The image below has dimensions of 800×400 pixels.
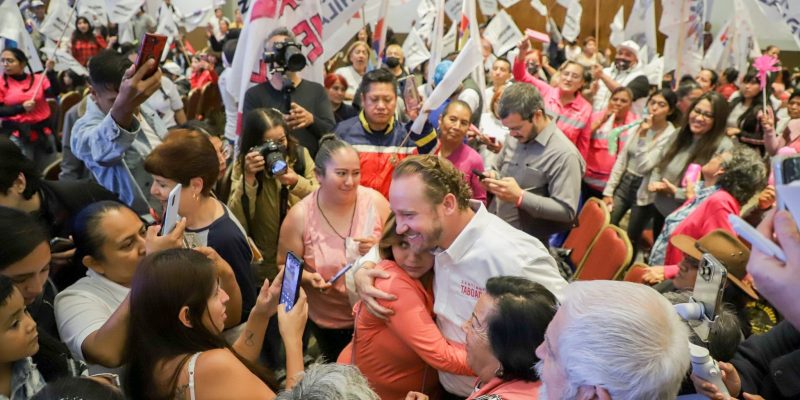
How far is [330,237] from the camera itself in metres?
2.84

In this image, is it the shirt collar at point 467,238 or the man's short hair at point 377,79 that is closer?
the shirt collar at point 467,238

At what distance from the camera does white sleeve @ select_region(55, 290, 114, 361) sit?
6.55 feet

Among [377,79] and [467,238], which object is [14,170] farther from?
[377,79]

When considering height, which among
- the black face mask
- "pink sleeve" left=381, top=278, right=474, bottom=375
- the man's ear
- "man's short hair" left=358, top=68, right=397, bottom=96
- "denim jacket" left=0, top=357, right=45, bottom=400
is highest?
"man's short hair" left=358, top=68, right=397, bottom=96

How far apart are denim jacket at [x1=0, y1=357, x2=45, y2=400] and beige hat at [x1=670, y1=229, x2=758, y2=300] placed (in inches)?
95.6

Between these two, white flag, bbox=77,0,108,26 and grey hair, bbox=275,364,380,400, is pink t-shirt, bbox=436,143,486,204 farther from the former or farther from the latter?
white flag, bbox=77,0,108,26

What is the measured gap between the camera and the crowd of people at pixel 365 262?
1375mm

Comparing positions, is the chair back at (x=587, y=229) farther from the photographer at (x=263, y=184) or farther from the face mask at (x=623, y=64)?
the face mask at (x=623, y=64)

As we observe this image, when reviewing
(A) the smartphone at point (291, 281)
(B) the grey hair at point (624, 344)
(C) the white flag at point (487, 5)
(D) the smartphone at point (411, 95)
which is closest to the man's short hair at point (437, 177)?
(A) the smartphone at point (291, 281)

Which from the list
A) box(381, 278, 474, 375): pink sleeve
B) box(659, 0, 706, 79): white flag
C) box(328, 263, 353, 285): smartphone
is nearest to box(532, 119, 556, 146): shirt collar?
box(328, 263, 353, 285): smartphone

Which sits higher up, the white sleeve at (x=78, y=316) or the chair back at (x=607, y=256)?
the white sleeve at (x=78, y=316)

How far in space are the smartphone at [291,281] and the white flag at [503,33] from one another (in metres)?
5.02

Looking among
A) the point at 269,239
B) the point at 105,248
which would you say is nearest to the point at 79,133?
the point at 269,239

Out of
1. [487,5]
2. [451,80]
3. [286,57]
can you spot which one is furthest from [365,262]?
[487,5]
